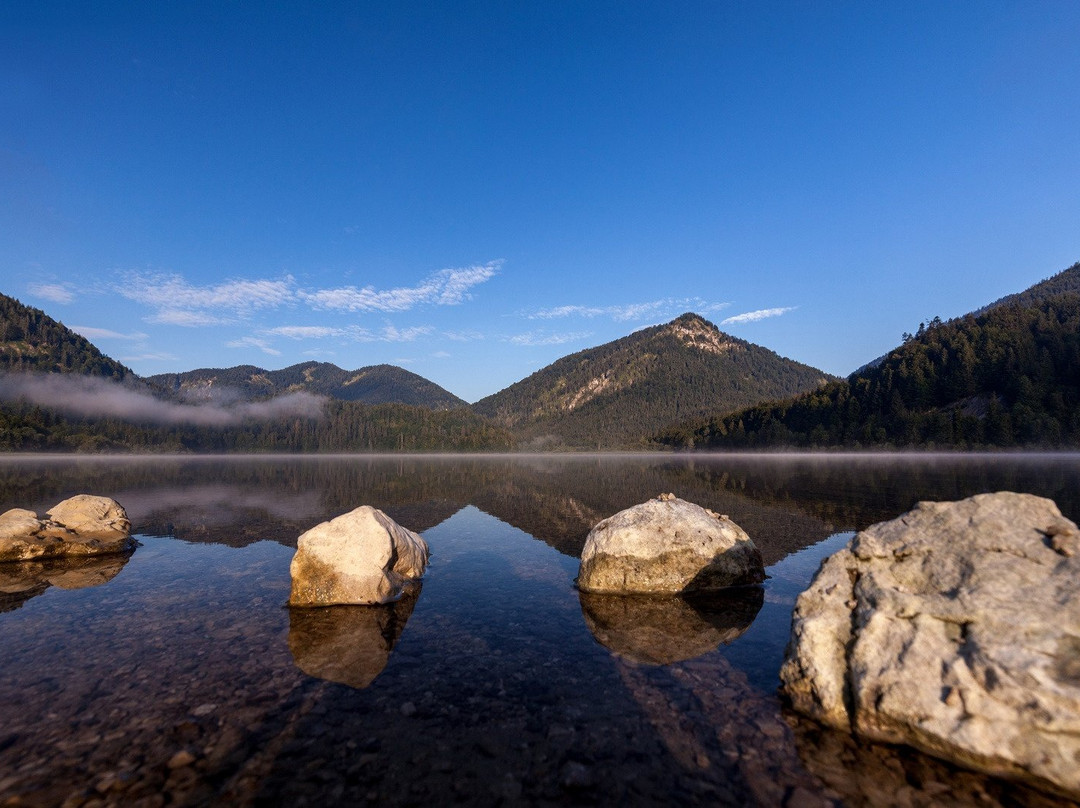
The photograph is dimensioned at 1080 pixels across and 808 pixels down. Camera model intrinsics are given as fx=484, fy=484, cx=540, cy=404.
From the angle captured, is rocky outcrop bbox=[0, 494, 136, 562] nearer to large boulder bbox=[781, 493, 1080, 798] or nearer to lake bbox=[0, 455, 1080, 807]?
lake bbox=[0, 455, 1080, 807]

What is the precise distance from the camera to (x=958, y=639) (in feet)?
24.5

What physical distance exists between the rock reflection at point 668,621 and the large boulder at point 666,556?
48cm

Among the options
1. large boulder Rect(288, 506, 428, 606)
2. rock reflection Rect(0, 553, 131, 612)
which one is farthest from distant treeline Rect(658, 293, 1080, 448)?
rock reflection Rect(0, 553, 131, 612)

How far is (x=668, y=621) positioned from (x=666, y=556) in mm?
3238

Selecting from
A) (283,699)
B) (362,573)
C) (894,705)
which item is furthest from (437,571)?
(894,705)

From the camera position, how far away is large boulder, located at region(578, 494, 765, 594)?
53.3 ft

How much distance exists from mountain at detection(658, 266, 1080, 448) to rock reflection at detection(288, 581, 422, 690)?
180 metres

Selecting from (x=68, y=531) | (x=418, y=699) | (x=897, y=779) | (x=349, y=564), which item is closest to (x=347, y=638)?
(x=349, y=564)

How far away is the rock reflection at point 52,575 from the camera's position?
1590 cm

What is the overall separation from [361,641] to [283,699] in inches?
121

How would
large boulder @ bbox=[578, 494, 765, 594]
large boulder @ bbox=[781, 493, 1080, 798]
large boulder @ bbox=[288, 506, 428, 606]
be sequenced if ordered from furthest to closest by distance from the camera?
large boulder @ bbox=[578, 494, 765, 594] → large boulder @ bbox=[288, 506, 428, 606] → large boulder @ bbox=[781, 493, 1080, 798]

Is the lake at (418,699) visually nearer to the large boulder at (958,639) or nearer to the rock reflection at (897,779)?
the rock reflection at (897,779)

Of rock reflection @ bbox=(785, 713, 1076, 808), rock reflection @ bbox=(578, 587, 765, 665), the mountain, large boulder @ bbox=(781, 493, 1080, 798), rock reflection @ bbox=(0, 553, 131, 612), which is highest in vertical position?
the mountain

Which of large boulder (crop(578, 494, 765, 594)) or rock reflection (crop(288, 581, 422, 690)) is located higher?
large boulder (crop(578, 494, 765, 594))
